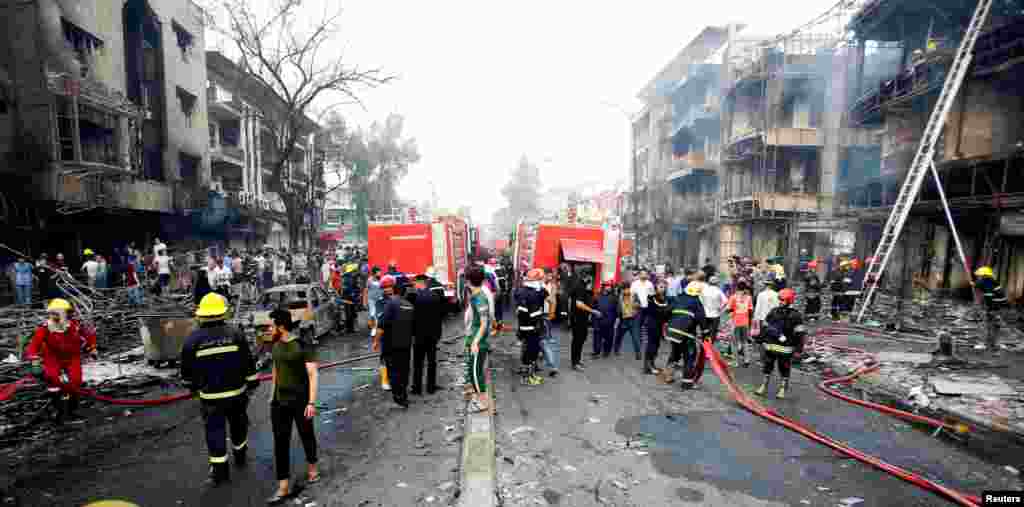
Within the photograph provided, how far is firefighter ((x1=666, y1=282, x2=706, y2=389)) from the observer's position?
7539 millimetres

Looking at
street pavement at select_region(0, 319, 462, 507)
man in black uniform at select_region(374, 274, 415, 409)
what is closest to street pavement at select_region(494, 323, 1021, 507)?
street pavement at select_region(0, 319, 462, 507)

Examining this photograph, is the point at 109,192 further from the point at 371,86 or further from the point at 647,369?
the point at 647,369

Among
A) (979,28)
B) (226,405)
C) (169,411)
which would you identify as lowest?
(169,411)

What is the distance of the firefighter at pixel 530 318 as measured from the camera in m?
7.58

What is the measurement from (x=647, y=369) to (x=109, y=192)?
1919cm

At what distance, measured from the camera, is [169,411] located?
6.75m

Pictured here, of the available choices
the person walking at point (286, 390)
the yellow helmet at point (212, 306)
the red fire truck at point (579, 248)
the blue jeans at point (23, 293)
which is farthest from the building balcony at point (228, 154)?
the person walking at point (286, 390)

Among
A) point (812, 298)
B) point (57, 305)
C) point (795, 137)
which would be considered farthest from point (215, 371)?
point (795, 137)

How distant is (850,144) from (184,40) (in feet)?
106

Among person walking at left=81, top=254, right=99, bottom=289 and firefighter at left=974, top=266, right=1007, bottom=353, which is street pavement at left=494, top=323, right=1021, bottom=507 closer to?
firefighter at left=974, top=266, right=1007, bottom=353

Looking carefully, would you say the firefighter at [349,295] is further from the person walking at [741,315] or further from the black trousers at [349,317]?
the person walking at [741,315]

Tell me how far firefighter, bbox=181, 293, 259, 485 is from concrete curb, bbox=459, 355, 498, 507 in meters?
2.24

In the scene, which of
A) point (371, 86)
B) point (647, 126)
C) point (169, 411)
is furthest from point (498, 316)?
point (647, 126)

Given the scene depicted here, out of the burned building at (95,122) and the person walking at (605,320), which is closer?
the person walking at (605,320)
